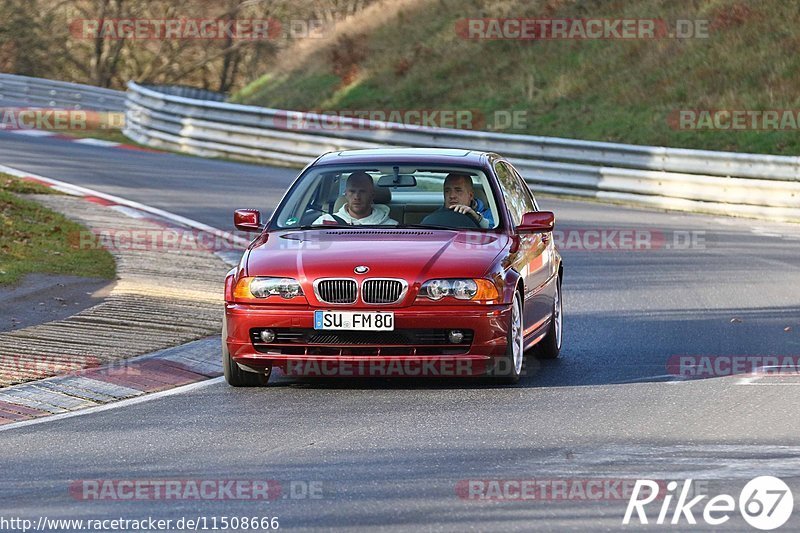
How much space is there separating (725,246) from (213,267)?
6950mm

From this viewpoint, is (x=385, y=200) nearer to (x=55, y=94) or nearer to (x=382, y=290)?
(x=382, y=290)

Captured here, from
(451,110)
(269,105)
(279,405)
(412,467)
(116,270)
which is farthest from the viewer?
(269,105)

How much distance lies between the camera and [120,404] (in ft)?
30.7

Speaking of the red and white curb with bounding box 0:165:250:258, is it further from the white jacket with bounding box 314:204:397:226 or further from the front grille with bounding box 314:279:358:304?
the front grille with bounding box 314:279:358:304

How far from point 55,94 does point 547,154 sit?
56.2ft

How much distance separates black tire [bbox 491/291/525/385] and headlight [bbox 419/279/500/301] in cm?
23

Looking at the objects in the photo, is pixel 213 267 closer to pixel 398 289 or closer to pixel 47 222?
pixel 47 222

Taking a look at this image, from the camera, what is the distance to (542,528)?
6176 millimetres

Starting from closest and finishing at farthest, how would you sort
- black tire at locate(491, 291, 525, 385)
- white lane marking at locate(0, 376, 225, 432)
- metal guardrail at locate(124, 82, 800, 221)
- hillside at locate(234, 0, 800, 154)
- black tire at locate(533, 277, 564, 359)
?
white lane marking at locate(0, 376, 225, 432) < black tire at locate(491, 291, 525, 385) < black tire at locate(533, 277, 564, 359) < metal guardrail at locate(124, 82, 800, 221) < hillside at locate(234, 0, 800, 154)

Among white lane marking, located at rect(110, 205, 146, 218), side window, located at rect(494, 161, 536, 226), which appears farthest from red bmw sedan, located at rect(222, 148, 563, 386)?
white lane marking, located at rect(110, 205, 146, 218)

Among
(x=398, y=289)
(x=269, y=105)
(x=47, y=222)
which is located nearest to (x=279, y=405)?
(x=398, y=289)

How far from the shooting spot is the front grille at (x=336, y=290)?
9430mm

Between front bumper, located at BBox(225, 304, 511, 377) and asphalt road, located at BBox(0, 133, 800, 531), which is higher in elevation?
front bumper, located at BBox(225, 304, 511, 377)

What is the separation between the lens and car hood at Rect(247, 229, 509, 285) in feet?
31.1
